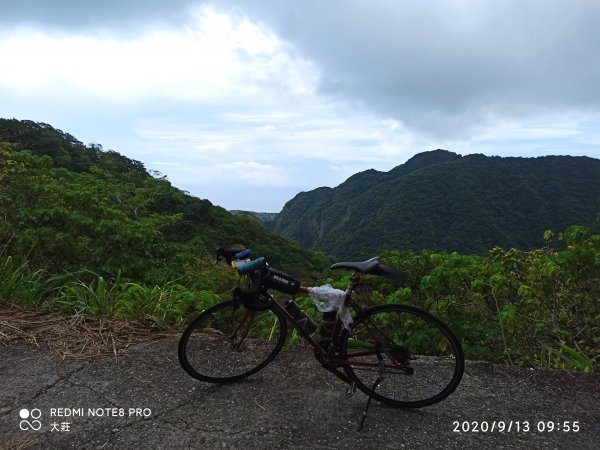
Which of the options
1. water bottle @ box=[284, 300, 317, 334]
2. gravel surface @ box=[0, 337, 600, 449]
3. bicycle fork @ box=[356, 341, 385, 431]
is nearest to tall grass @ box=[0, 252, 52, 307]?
gravel surface @ box=[0, 337, 600, 449]

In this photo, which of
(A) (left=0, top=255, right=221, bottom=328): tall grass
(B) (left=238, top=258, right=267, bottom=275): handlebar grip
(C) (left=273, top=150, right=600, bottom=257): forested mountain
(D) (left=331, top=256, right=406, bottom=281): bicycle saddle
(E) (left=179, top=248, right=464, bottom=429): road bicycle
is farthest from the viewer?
(C) (left=273, top=150, right=600, bottom=257): forested mountain

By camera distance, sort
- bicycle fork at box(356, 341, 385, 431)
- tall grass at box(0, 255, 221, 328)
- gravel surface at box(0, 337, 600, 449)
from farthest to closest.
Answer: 1. tall grass at box(0, 255, 221, 328)
2. bicycle fork at box(356, 341, 385, 431)
3. gravel surface at box(0, 337, 600, 449)

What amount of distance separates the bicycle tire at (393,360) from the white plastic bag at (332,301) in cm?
9

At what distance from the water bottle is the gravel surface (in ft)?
1.60

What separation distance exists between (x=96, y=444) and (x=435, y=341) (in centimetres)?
259

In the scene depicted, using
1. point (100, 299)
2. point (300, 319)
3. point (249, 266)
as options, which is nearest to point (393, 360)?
point (300, 319)

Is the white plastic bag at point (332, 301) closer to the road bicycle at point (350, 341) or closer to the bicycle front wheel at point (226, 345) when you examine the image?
the road bicycle at point (350, 341)

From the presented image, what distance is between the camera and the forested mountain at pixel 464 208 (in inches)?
2881

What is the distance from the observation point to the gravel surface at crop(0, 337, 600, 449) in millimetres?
2705

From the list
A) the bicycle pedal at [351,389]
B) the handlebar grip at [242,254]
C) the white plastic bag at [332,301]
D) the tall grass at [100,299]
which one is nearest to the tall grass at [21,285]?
the tall grass at [100,299]

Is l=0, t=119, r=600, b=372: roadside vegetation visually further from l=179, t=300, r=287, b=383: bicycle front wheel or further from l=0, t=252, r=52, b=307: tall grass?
l=179, t=300, r=287, b=383: bicycle front wheel

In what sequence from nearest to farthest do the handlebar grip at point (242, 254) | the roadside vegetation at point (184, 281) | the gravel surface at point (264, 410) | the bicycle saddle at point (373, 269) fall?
the gravel surface at point (264, 410) → the bicycle saddle at point (373, 269) → the handlebar grip at point (242, 254) → the roadside vegetation at point (184, 281)

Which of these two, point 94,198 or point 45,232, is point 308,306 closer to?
point 45,232

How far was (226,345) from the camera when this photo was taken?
3.84 metres
